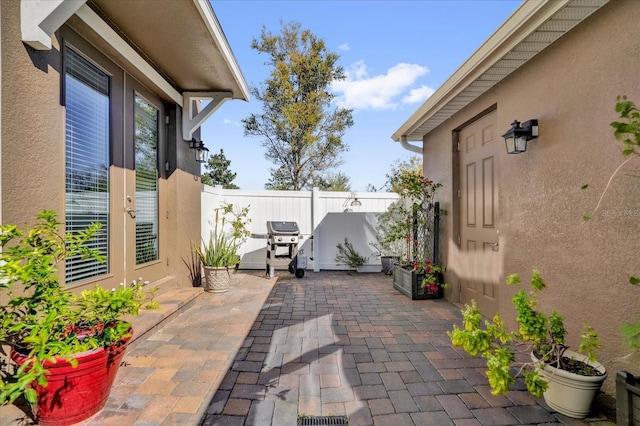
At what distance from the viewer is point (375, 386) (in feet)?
7.26

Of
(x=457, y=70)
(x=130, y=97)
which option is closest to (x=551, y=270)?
(x=457, y=70)

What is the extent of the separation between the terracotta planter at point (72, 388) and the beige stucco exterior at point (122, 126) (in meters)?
0.90

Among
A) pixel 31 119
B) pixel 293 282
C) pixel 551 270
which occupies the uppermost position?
pixel 31 119

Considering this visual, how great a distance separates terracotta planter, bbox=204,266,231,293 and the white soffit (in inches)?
144

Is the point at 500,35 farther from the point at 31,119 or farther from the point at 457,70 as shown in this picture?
the point at 31,119

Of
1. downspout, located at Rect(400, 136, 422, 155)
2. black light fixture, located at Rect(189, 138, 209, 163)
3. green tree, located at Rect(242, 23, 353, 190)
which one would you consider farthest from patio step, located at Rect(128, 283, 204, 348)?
green tree, located at Rect(242, 23, 353, 190)

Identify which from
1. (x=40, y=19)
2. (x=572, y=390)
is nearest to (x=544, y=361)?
(x=572, y=390)

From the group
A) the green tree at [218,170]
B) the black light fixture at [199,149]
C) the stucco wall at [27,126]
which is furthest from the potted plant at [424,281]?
the green tree at [218,170]

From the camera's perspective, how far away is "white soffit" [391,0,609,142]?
2.15 m

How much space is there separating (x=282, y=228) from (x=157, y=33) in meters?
3.74

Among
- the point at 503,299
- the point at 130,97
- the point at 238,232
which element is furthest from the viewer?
the point at 238,232

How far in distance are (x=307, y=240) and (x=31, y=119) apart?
5417 millimetres

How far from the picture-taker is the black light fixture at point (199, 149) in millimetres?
4862

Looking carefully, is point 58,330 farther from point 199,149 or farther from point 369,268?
point 369,268
